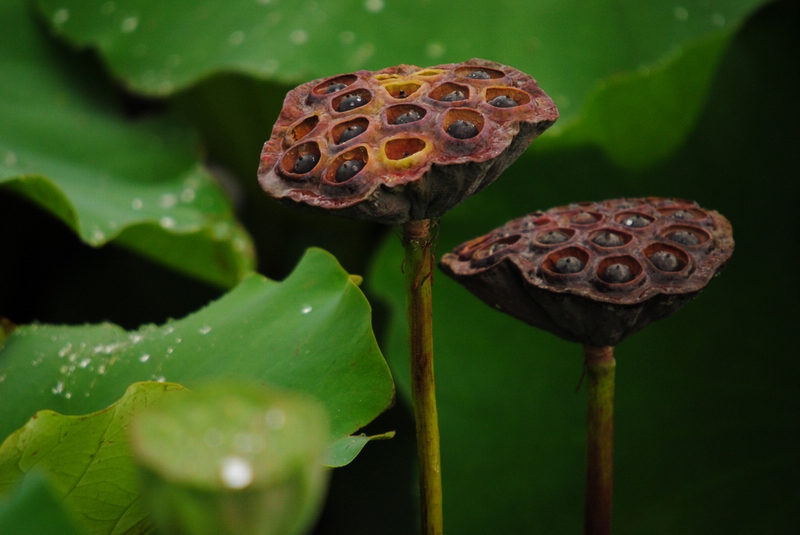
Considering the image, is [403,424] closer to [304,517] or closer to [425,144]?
[425,144]

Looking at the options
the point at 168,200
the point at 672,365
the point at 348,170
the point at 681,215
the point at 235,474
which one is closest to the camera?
the point at 235,474

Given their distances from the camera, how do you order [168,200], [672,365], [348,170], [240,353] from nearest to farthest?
[348,170], [240,353], [672,365], [168,200]

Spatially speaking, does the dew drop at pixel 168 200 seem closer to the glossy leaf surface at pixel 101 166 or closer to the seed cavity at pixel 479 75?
the glossy leaf surface at pixel 101 166

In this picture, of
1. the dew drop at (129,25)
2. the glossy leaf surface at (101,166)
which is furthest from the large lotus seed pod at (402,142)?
the dew drop at (129,25)

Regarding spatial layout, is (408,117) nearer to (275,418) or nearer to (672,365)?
(275,418)

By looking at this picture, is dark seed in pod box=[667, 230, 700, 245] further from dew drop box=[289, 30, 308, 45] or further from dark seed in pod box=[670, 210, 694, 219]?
dew drop box=[289, 30, 308, 45]

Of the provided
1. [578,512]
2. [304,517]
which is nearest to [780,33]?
[578,512]

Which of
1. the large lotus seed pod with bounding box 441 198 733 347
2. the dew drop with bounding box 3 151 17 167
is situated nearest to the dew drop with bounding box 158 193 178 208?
the dew drop with bounding box 3 151 17 167

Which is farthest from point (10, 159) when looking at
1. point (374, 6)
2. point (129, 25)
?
point (374, 6)
